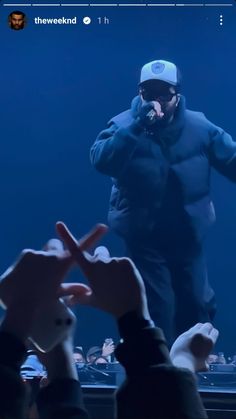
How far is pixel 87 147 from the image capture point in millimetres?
1353

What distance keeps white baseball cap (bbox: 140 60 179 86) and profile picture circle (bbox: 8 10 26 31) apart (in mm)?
259

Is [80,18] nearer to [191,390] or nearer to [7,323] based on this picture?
[7,323]

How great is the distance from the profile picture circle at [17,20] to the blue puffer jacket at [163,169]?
0.26 meters

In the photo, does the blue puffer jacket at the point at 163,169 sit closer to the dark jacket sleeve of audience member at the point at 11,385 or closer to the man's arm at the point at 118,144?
the man's arm at the point at 118,144

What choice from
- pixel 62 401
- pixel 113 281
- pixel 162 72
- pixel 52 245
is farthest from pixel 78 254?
pixel 162 72

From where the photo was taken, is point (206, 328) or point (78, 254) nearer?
point (78, 254)

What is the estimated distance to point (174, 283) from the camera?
132cm

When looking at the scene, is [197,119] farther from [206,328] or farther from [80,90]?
[206,328]

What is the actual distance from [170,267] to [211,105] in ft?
1.05

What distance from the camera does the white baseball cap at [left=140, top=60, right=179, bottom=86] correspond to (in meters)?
1.35

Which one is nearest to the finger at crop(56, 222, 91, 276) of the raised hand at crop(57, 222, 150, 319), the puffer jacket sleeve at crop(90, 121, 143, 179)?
the raised hand at crop(57, 222, 150, 319)

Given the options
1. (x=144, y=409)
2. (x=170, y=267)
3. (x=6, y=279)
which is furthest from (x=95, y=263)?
(x=170, y=267)

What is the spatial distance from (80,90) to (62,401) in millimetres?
682

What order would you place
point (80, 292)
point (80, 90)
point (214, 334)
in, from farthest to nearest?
point (80, 90), point (214, 334), point (80, 292)
